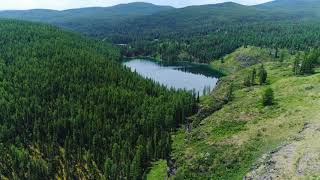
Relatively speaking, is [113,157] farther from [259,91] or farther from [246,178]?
[259,91]

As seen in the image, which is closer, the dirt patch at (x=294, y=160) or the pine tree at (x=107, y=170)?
the dirt patch at (x=294, y=160)

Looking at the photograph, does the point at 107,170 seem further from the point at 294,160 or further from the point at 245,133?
the point at 294,160

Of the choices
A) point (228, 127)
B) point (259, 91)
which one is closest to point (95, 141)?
point (228, 127)

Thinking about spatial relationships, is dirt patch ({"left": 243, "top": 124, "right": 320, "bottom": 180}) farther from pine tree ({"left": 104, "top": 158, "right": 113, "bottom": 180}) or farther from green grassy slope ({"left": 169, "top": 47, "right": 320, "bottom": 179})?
pine tree ({"left": 104, "top": 158, "right": 113, "bottom": 180})

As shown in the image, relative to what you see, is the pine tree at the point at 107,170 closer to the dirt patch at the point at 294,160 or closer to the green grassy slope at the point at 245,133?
the green grassy slope at the point at 245,133

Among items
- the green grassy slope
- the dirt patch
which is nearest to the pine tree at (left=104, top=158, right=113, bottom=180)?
the green grassy slope

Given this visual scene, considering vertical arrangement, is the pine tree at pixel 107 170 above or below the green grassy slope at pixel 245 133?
below

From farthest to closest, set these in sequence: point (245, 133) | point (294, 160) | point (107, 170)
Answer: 1. point (107, 170)
2. point (245, 133)
3. point (294, 160)

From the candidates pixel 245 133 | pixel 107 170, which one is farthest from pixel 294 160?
pixel 107 170

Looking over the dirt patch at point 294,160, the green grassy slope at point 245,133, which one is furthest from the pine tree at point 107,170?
the dirt patch at point 294,160

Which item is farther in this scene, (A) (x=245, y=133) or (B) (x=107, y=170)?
(B) (x=107, y=170)
